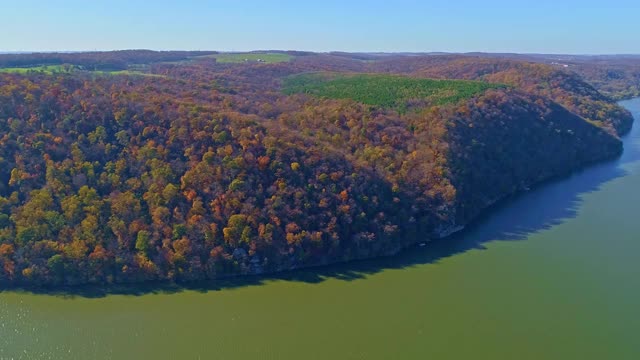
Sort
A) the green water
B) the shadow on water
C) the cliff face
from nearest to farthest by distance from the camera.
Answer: the green water → the shadow on water → the cliff face

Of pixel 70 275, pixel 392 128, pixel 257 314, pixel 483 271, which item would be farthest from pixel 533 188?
pixel 70 275

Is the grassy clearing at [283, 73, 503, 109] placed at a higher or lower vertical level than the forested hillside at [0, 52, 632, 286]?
higher

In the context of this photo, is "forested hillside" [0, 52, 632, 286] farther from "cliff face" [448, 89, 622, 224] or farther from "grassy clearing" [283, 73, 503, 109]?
"grassy clearing" [283, 73, 503, 109]

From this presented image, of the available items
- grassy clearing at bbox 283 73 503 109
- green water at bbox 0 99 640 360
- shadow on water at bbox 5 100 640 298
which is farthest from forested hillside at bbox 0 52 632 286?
grassy clearing at bbox 283 73 503 109

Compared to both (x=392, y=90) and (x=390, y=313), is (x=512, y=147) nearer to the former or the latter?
(x=392, y=90)

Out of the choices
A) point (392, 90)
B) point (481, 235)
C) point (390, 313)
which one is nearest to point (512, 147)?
point (481, 235)

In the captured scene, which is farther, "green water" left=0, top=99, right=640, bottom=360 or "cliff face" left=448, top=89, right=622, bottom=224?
"cliff face" left=448, top=89, right=622, bottom=224

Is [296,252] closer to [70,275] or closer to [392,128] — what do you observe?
[70,275]
